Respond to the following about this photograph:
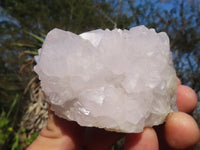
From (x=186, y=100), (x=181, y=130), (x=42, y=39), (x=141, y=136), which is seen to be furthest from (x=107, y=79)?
(x=42, y=39)

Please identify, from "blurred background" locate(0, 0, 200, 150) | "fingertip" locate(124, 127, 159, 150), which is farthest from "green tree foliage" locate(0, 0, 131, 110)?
"fingertip" locate(124, 127, 159, 150)

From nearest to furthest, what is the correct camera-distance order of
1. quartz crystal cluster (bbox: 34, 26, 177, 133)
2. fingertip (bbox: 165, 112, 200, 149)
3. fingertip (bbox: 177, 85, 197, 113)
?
quartz crystal cluster (bbox: 34, 26, 177, 133)
fingertip (bbox: 165, 112, 200, 149)
fingertip (bbox: 177, 85, 197, 113)

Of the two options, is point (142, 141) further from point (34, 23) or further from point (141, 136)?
point (34, 23)

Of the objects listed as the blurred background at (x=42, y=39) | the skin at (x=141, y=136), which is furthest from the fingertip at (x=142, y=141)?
the blurred background at (x=42, y=39)

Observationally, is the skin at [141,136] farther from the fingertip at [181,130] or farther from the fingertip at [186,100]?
the fingertip at [186,100]

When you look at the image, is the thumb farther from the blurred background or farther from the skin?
the blurred background

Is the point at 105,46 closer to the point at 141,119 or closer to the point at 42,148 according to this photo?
the point at 141,119
